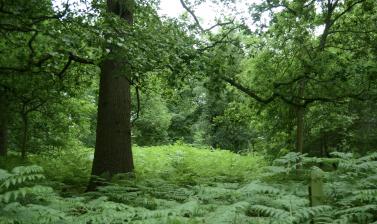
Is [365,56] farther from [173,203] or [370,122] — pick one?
[173,203]

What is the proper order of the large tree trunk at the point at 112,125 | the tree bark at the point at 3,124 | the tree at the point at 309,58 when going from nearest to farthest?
the large tree trunk at the point at 112,125 → the tree at the point at 309,58 → the tree bark at the point at 3,124

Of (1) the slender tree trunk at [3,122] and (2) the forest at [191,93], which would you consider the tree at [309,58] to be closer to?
(2) the forest at [191,93]

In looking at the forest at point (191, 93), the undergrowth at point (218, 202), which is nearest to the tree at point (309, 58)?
the forest at point (191, 93)

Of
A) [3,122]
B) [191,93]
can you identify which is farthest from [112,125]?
[3,122]

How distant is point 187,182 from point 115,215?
5.65 m

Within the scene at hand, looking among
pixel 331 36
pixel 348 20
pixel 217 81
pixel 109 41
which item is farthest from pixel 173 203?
pixel 348 20

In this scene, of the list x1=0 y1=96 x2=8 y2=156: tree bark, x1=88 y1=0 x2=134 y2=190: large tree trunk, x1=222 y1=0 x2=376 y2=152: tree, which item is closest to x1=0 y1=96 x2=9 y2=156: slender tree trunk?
x1=0 y1=96 x2=8 y2=156: tree bark

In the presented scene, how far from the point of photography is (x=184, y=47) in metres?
7.95

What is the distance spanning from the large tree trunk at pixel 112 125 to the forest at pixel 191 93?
25 millimetres

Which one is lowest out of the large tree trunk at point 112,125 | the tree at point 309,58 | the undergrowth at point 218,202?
the undergrowth at point 218,202

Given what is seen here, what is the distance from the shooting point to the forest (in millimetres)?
4309

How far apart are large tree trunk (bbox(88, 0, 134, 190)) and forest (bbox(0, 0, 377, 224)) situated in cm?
2

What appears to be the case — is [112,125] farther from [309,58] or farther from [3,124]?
[3,124]

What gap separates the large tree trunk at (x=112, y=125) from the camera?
9398 mm
